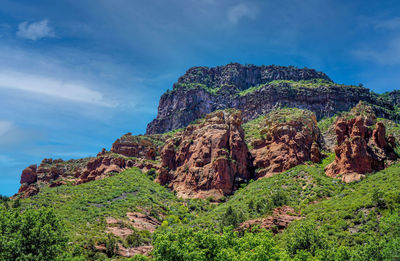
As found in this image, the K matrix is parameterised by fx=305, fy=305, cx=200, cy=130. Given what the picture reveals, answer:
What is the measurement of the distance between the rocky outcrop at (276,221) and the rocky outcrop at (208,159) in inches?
1210

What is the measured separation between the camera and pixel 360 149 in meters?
64.2

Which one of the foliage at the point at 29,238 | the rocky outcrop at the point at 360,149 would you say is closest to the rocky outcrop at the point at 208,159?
the rocky outcrop at the point at 360,149

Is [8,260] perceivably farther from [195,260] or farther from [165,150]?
[165,150]

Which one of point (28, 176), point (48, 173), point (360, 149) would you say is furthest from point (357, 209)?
point (28, 176)

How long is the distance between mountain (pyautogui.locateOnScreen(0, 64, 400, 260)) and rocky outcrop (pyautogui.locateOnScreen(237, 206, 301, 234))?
0.21 meters

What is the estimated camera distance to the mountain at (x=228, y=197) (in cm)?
3303

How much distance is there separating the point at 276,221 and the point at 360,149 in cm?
2772

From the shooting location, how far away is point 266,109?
512 feet

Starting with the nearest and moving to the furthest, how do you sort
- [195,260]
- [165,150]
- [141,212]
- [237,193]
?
[195,260], [141,212], [237,193], [165,150]

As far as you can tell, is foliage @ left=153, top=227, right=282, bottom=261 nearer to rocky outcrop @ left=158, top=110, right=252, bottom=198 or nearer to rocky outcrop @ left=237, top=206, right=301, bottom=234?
rocky outcrop @ left=237, top=206, right=301, bottom=234

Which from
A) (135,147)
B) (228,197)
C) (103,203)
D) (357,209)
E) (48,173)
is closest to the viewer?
(357,209)

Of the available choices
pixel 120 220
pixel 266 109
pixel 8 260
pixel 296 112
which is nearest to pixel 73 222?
pixel 120 220

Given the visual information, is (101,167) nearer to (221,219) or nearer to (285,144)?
(221,219)

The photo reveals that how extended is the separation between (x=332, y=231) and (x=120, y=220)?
40444 mm
